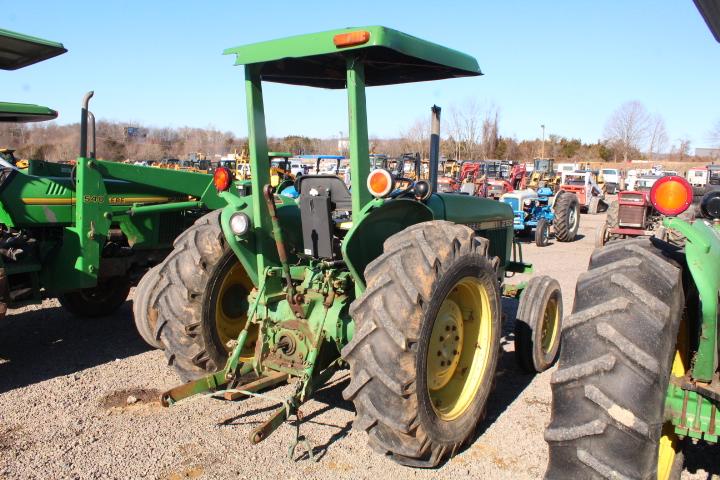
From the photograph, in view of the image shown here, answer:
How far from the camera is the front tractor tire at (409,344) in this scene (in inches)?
128

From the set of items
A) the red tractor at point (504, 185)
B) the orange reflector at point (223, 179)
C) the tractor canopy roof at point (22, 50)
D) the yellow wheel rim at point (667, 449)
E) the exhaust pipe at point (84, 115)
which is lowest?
the yellow wheel rim at point (667, 449)

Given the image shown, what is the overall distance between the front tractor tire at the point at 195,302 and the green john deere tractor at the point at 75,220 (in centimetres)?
117

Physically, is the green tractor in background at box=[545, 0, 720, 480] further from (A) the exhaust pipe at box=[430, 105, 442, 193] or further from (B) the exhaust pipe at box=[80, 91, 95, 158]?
(B) the exhaust pipe at box=[80, 91, 95, 158]

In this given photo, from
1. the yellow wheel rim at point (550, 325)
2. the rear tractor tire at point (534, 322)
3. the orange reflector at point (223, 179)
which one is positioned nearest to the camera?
the orange reflector at point (223, 179)

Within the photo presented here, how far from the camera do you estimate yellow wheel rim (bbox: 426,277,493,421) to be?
3793mm

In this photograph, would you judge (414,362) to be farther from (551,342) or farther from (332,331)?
(551,342)

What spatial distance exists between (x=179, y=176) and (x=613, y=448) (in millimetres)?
6023

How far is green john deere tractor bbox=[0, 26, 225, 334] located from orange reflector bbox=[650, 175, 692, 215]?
14.7 feet

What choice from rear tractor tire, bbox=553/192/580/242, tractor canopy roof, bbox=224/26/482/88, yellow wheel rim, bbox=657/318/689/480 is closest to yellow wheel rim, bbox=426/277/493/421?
yellow wheel rim, bbox=657/318/689/480

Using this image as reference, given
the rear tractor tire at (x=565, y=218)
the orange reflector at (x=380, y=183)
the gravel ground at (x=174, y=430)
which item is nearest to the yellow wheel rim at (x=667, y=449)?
the gravel ground at (x=174, y=430)

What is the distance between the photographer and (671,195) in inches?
94.9

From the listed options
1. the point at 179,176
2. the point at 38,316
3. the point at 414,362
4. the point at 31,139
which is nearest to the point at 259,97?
the point at 414,362

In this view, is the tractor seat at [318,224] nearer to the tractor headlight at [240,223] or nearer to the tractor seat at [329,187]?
the tractor seat at [329,187]

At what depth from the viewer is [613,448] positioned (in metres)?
2.11
